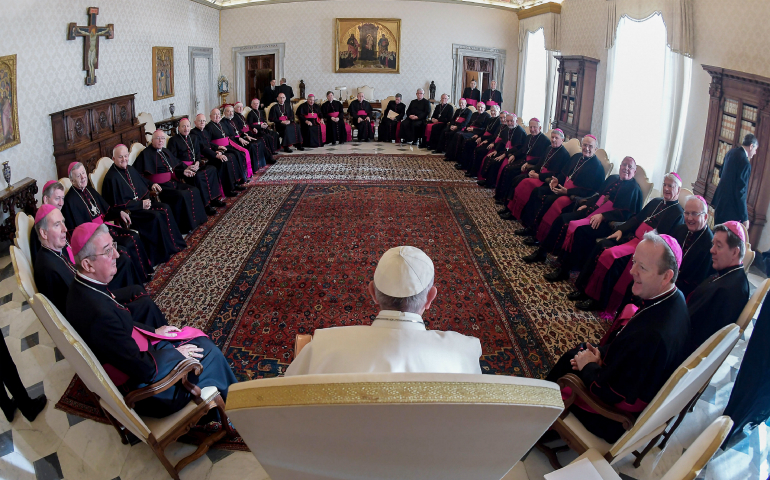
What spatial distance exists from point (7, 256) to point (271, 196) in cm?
364

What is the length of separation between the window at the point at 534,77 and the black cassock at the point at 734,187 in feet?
30.9

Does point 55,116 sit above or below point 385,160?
above

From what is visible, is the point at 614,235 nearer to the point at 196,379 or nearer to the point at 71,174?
the point at 196,379

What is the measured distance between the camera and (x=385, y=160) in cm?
1141

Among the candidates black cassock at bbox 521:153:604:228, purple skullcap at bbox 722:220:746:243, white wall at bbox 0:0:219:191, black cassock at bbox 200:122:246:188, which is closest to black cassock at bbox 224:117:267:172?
black cassock at bbox 200:122:246:188

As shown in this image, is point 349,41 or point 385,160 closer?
point 385,160

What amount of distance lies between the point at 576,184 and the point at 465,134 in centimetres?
489

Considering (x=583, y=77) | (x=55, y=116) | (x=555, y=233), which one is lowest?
(x=555, y=233)

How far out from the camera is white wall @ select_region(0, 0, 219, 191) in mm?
7000

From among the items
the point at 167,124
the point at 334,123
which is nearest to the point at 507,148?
the point at 334,123

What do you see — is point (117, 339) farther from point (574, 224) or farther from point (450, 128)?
point (450, 128)

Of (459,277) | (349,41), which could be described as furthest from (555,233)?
(349,41)

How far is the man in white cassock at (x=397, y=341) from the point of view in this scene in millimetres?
1869

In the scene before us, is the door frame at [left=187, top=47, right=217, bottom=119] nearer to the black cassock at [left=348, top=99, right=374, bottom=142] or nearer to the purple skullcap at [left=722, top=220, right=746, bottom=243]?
the black cassock at [left=348, top=99, right=374, bottom=142]
